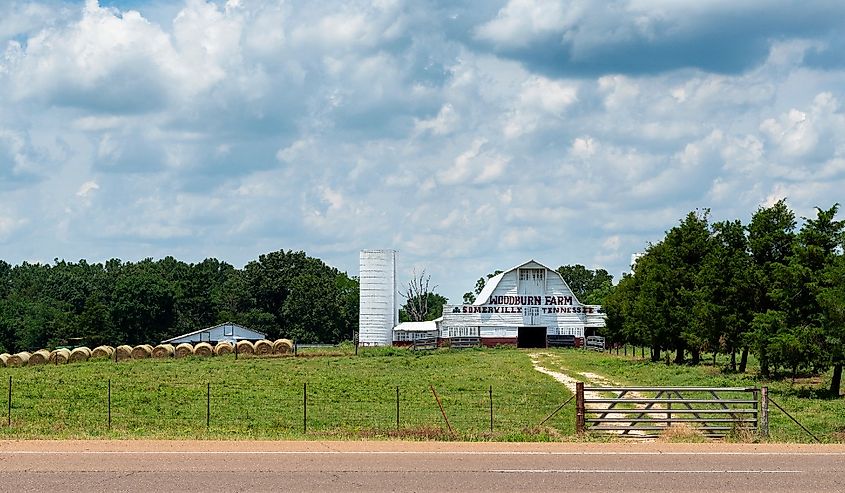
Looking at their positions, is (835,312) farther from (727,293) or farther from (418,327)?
(418,327)

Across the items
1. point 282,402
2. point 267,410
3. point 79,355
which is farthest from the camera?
point 79,355

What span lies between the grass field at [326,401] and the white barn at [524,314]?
3116 cm

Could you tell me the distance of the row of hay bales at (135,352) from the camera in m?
64.6

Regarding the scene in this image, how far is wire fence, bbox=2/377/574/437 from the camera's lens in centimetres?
2414

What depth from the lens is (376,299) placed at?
9950 cm

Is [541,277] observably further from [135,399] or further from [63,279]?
[63,279]

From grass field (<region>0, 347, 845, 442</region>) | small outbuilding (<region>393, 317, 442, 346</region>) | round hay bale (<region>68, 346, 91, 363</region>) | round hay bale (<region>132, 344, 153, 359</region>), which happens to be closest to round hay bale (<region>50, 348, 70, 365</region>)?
round hay bale (<region>68, 346, 91, 363</region>)

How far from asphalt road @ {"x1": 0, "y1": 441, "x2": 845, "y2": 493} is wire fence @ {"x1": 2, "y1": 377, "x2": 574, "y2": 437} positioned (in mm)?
2951

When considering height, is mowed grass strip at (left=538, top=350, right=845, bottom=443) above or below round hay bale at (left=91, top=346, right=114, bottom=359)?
below

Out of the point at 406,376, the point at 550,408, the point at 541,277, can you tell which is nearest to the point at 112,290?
the point at 541,277

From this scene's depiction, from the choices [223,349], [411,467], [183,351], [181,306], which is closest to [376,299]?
[223,349]

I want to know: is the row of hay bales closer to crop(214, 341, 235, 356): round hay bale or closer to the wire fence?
crop(214, 341, 235, 356): round hay bale

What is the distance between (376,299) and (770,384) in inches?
2385

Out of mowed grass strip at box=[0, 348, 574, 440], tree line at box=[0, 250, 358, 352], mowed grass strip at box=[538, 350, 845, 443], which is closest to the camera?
mowed grass strip at box=[0, 348, 574, 440]
